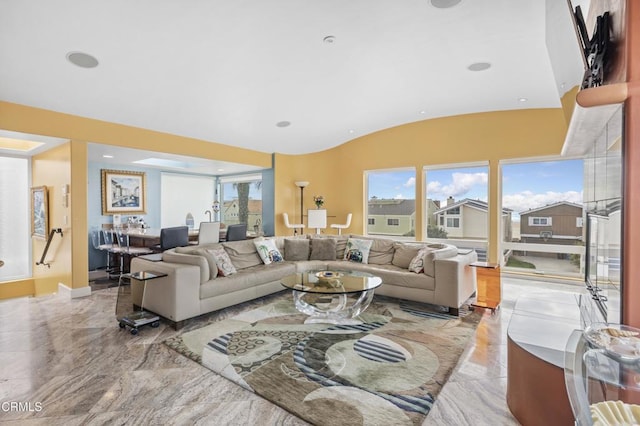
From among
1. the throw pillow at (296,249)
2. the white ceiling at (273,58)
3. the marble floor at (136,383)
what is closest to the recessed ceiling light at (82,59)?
the white ceiling at (273,58)

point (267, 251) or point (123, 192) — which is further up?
point (123, 192)

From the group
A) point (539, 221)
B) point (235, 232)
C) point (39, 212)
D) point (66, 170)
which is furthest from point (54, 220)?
point (539, 221)

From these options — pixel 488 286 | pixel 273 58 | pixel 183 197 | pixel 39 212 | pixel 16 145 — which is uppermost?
pixel 273 58

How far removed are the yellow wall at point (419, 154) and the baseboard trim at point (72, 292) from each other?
383 centimetres

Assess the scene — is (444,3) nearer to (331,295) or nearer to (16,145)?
(331,295)

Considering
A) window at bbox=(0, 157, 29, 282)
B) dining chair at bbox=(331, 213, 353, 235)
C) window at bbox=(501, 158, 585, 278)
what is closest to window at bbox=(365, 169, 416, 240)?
dining chair at bbox=(331, 213, 353, 235)

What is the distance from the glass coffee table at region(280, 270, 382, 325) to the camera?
11.1 feet

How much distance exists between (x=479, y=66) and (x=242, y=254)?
4.20 metres

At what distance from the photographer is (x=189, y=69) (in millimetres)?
3812

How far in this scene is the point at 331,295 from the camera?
134 inches

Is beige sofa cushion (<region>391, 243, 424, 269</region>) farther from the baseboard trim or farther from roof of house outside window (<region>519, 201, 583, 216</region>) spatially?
the baseboard trim

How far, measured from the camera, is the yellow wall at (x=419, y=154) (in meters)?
5.51

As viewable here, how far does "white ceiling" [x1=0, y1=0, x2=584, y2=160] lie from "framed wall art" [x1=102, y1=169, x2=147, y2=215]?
8.53 ft

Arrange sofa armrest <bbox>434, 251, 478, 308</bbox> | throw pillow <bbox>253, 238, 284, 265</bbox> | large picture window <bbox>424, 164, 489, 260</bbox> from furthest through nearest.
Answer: large picture window <bbox>424, 164, 489, 260</bbox>
throw pillow <bbox>253, 238, 284, 265</bbox>
sofa armrest <bbox>434, 251, 478, 308</bbox>
